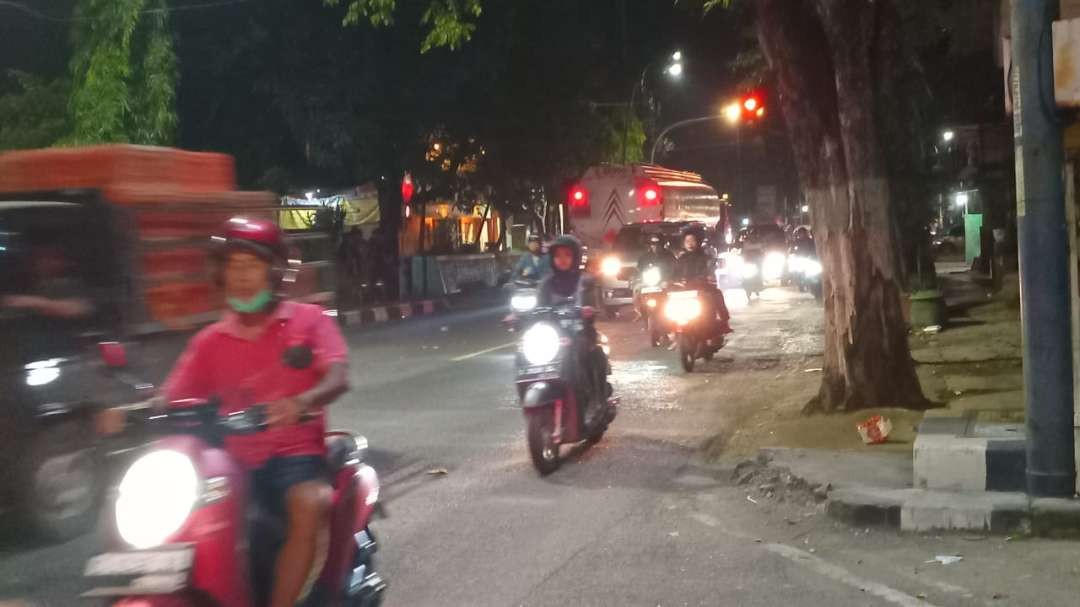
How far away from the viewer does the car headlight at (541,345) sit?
9.95 meters

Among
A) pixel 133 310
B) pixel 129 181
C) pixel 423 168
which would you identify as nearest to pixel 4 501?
pixel 133 310

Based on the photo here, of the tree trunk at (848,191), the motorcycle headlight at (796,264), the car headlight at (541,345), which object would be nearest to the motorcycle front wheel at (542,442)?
the car headlight at (541,345)

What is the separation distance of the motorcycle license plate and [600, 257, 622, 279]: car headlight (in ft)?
67.1

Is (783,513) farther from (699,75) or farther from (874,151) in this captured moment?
(699,75)

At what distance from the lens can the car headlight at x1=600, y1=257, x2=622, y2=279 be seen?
24.5 meters

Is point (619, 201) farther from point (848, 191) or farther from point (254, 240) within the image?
point (254, 240)

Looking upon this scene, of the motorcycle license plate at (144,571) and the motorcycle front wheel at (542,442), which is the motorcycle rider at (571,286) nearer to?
the motorcycle front wheel at (542,442)

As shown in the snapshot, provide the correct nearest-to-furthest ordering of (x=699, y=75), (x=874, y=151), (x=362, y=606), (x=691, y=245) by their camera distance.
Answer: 1. (x=362, y=606)
2. (x=874, y=151)
3. (x=691, y=245)
4. (x=699, y=75)

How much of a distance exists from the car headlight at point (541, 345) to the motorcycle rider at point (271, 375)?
16.9 feet

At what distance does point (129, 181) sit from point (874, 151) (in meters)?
6.48

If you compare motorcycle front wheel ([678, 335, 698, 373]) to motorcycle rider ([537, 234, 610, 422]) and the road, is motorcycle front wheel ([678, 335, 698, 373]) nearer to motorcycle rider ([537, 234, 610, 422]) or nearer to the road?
the road

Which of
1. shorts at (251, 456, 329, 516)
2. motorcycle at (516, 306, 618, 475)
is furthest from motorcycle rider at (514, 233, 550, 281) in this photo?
shorts at (251, 456, 329, 516)

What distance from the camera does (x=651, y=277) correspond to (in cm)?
1983

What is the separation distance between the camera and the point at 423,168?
30.8 metres
